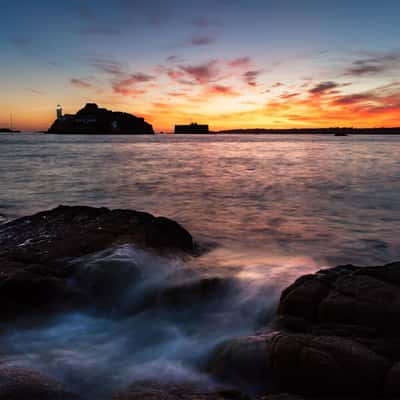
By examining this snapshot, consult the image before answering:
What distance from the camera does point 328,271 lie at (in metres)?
4.50

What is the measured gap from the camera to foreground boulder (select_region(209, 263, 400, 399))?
115 inches

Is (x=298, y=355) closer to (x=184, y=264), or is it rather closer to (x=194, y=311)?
(x=194, y=311)

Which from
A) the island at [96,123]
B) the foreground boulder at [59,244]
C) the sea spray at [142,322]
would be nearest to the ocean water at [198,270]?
the sea spray at [142,322]

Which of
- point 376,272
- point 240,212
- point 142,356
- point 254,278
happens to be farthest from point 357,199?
point 142,356

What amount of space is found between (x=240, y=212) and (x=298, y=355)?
9036mm

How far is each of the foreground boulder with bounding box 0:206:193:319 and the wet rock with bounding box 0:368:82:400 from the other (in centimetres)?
146

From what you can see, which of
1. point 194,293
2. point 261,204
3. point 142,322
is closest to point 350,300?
point 194,293

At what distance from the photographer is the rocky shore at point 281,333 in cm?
294

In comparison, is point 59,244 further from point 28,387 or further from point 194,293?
point 28,387

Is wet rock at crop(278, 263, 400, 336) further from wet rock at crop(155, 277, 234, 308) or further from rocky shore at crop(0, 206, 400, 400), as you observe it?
wet rock at crop(155, 277, 234, 308)

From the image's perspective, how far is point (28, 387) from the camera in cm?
313

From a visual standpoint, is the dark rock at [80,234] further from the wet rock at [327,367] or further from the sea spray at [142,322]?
the wet rock at [327,367]

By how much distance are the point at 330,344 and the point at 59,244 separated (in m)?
4.78

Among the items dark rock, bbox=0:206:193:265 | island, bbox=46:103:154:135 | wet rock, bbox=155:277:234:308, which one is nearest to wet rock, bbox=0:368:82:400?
wet rock, bbox=155:277:234:308
